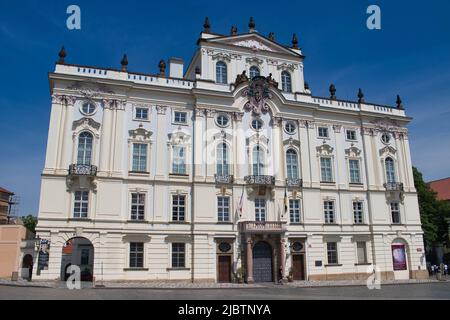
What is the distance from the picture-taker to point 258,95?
38125mm

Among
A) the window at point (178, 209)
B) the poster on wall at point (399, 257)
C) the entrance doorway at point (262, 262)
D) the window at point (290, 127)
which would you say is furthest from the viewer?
the poster on wall at point (399, 257)

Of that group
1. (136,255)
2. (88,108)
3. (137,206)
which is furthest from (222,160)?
(88,108)

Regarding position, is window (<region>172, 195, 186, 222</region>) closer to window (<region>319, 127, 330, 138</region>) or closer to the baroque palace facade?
the baroque palace facade

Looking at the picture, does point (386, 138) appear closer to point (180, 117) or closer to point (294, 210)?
point (294, 210)

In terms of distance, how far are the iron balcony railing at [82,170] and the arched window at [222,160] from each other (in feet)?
34.9

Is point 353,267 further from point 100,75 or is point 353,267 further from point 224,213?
point 100,75

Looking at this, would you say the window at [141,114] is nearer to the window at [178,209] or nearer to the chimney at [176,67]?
the chimney at [176,67]

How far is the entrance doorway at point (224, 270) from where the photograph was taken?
33.5 meters

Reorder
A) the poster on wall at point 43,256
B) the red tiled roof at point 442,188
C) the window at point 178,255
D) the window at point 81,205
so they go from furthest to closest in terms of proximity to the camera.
A: 1. the red tiled roof at point 442,188
2. the window at point 178,255
3. the window at point 81,205
4. the poster on wall at point 43,256

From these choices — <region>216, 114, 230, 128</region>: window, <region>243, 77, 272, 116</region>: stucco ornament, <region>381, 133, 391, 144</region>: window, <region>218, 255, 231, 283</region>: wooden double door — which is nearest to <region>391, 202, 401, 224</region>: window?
<region>381, 133, 391, 144</region>: window

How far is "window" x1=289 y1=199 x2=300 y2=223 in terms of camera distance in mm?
36812

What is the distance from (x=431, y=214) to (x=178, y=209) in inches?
1432

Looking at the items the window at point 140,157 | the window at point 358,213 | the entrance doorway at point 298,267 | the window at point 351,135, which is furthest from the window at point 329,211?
the window at point 140,157
